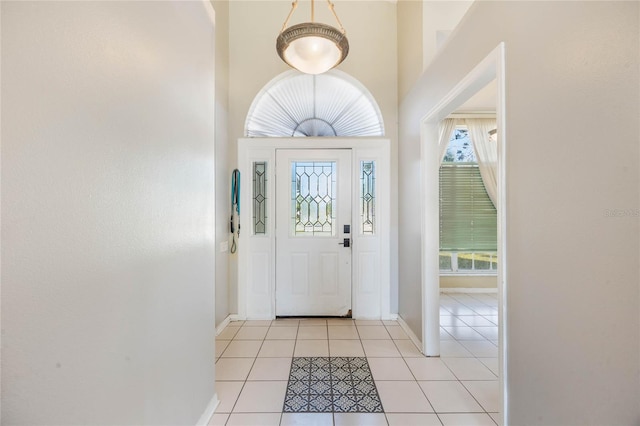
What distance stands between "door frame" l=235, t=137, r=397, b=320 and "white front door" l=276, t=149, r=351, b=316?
0.26 ft

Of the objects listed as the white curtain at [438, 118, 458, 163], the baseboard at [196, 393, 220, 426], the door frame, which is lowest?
the baseboard at [196, 393, 220, 426]

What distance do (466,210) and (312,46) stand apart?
4010 mm

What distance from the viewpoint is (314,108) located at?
3695 mm

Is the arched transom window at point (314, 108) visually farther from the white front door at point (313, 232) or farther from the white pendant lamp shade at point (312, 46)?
the white pendant lamp shade at point (312, 46)

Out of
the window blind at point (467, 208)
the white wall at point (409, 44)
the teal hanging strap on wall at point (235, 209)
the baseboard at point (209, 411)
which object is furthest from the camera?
Answer: the window blind at point (467, 208)

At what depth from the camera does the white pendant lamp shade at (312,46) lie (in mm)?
1663

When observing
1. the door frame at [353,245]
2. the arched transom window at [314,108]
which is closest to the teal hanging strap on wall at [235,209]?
the door frame at [353,245]

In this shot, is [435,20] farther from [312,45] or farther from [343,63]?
[312,45]

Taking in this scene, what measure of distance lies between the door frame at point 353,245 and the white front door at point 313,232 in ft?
0.26

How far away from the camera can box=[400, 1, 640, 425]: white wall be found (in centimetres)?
88

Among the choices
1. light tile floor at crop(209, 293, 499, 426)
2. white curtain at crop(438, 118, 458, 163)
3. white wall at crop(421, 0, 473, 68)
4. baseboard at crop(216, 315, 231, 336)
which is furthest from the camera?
white curtain at crop(438, 118, 458, 163)

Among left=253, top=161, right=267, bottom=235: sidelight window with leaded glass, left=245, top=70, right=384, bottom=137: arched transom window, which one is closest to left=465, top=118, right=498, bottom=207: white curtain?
left=245, top=70, right=384, bottom=137: arched transom window

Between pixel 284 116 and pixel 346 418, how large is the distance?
3.36m

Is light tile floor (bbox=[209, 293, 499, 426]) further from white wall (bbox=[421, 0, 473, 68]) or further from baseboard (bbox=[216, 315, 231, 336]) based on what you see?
white wall (bbox=[421, 0, 473, 68])
